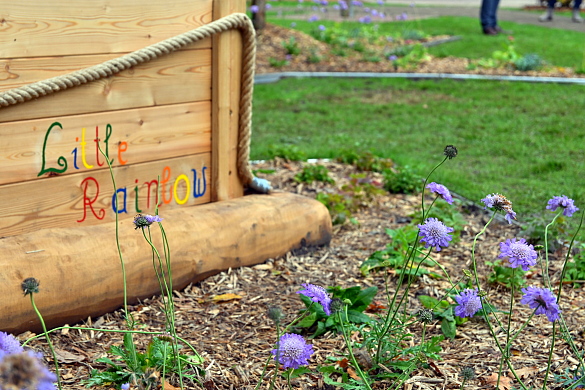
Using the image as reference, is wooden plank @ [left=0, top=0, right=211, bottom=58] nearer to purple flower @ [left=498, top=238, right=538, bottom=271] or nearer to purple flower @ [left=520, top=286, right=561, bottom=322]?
purple flower @ [left=498, top=238, right=538, bottom=271]

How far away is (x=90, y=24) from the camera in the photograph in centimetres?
292

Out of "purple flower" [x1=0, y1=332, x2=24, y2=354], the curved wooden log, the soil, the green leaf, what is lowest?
the green leaf

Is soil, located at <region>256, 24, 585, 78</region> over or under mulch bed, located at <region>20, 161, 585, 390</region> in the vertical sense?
over

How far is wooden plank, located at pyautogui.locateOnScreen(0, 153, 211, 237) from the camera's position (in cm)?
290

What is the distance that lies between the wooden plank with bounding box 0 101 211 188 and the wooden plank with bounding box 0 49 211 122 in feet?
0.11

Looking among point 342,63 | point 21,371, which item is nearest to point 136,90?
point 21,371

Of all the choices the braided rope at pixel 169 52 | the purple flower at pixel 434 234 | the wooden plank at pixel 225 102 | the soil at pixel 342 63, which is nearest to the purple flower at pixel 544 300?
the purple flower at pixel 434 234

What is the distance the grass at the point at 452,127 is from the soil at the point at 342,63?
108cm

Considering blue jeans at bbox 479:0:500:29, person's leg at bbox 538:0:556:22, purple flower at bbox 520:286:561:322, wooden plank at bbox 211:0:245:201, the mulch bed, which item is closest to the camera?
purple flower at bbox 520:286:561:322

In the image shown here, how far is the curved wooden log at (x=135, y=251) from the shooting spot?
2656 mm

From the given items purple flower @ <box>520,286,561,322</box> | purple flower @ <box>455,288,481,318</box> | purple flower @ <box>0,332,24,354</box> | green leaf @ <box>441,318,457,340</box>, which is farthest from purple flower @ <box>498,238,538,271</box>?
purple flower @ <box>0,332,24,354</box>

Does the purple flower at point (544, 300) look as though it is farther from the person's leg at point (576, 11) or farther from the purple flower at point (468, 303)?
the person's leg at point (576, 11)

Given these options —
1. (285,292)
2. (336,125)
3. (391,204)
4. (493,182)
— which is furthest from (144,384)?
(336,125)

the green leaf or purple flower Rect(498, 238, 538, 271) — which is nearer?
purple flower Rect(498, 238, 538, 271)
